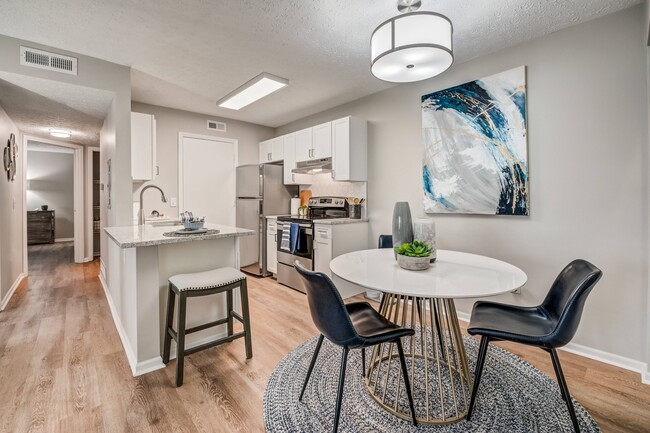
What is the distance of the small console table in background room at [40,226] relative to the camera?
758cm

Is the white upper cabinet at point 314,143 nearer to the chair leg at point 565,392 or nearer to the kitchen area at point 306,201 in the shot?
the kitchen area at point 306,201

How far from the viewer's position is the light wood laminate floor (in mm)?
1627

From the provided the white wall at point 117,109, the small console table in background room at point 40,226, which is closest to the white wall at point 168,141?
the white wall at point 117,109

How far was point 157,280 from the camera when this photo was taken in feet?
6.99

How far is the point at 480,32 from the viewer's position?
243 cm

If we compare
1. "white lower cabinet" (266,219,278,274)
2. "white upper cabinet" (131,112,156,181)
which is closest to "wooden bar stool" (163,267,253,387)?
"white upper cabinet" (131,112,156,181)

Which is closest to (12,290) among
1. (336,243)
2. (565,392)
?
(336,243)

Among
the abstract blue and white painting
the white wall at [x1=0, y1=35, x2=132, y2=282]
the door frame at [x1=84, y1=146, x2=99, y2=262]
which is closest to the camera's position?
the abstract blue and white painting

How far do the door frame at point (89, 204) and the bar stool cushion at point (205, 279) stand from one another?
5.10 metres

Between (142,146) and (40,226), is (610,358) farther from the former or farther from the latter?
(40,226)

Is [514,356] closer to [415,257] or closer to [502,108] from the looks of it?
[415,257]

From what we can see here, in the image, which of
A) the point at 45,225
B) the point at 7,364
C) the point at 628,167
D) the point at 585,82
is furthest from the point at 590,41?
the point at 45,225

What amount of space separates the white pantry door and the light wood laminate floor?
2.07m

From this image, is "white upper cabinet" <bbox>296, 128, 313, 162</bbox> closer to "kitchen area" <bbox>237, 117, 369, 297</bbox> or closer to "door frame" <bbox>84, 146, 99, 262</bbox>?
"kitchen area" <bbox>237, 117, 369, 297</bbox>
